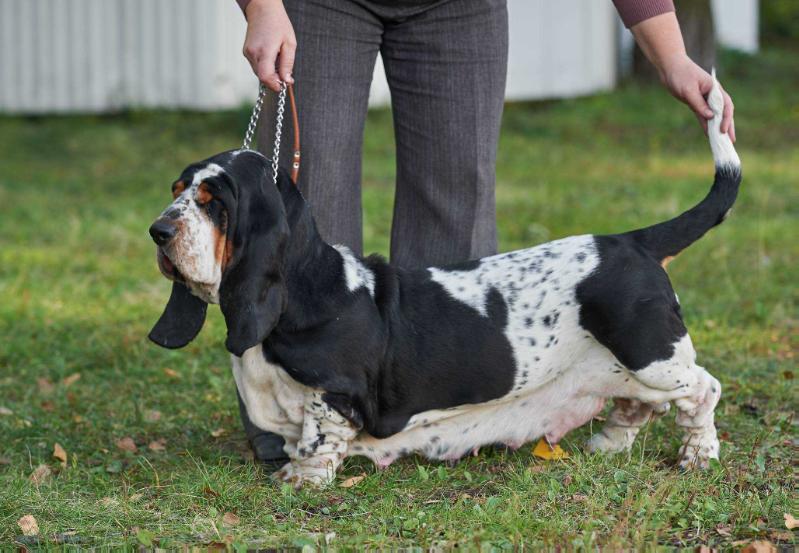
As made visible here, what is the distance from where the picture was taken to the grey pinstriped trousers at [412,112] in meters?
4.25

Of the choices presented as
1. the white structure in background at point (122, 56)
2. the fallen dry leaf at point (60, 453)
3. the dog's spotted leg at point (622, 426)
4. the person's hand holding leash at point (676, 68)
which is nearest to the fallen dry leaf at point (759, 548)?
the dog's spotted leg at point (622, 426)

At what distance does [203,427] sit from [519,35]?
38.8 ft

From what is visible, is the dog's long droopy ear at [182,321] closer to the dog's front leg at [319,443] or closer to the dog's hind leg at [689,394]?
the dog's front leg at [319,443]

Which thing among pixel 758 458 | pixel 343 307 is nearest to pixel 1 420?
pixel 343 307

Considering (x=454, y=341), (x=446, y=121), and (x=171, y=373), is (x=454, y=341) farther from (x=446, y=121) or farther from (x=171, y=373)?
(x=171, y=373)

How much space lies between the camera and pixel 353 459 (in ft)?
14.4

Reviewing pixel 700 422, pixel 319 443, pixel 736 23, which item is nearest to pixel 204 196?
pixel 319 443

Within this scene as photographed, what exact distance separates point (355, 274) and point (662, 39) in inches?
55.1

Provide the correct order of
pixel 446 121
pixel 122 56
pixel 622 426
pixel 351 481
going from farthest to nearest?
pixel 122 56 → pixel 446 121 → pixel 622 426 → pixel 351 481

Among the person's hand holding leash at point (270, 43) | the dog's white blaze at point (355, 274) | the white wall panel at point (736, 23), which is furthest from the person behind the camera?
the white wall panel at point (736, 23)

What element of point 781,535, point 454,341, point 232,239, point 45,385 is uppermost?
point 232,239

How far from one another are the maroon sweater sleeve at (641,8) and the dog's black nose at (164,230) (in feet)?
6.18

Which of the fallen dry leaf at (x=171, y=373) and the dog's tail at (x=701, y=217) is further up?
the dog's tail at (x=701, y=217)

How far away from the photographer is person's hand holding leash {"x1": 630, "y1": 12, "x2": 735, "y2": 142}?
4043 mm
